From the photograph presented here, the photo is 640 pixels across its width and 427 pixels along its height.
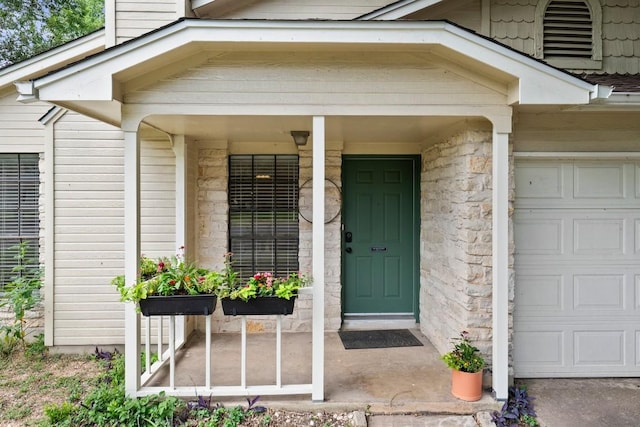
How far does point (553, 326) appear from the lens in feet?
12.1

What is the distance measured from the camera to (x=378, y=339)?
14.8 ft

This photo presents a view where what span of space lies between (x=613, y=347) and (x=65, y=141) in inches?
231

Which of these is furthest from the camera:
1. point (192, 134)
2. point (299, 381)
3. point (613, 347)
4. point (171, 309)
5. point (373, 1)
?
point (373, 1)

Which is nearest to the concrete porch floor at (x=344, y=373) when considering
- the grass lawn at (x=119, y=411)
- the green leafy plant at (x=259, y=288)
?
the grass lawn at (x=119, y=411)

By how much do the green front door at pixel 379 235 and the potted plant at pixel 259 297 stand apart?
2.03 meters

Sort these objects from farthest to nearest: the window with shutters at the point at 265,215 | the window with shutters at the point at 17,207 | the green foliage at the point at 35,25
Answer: the green foliage at the point at 35,25 → the window with shutters at the point at 265,215 → the window with shutters at the point at 17,207

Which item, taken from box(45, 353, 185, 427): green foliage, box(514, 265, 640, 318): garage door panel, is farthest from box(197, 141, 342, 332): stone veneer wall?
box(514, 265, 640, 318): garage door panel

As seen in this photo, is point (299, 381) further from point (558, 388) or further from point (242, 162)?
point (242, 162)

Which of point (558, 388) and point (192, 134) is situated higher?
point (192, 134)

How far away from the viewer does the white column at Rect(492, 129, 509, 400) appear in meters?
3.13

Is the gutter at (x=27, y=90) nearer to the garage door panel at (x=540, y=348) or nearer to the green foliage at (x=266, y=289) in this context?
the green foliage at (x=266, y=289)

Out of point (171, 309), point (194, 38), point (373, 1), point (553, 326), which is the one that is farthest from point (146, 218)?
point (553, 326)

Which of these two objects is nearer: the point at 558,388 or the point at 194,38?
the point at 194,38

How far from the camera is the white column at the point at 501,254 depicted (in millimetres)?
3135
